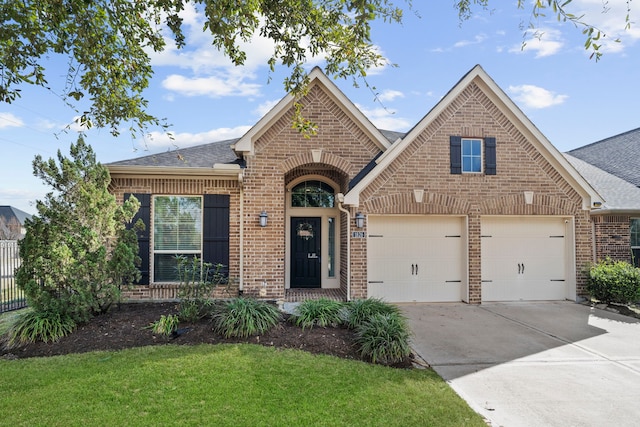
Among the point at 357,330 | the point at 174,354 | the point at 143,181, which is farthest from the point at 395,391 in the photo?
the point at 143,181

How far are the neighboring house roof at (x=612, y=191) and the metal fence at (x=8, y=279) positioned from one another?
15996mm

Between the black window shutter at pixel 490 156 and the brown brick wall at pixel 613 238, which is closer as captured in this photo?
the black window shutter at pixel 490 156

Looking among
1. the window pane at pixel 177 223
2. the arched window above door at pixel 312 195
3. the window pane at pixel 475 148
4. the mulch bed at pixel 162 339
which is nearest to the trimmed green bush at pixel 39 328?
the mulch bed at pixel 162 339

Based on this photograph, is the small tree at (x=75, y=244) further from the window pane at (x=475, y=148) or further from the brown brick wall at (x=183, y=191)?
the window pane at (x=475, y=148)

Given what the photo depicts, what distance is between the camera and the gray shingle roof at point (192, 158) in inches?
383

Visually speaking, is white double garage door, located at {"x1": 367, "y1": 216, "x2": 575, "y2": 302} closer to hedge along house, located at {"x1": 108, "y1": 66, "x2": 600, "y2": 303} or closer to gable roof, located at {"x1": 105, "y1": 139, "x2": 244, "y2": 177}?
hedge along house, located at {"x1": 108, "y1": 66, "x2": 600, "y2": 303}

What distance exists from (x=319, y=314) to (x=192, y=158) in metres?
6.05

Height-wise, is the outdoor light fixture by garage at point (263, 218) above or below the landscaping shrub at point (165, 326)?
above

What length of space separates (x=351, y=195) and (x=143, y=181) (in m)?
5.29

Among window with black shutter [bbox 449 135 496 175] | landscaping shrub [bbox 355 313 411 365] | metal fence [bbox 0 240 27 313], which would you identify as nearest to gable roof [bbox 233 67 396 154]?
window with black shutter [bbox 449 135 496 175]

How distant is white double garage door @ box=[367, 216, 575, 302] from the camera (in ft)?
33.0

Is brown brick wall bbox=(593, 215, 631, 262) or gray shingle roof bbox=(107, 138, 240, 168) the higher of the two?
gray shingle roof bbox=(107, 138, 240, 168)

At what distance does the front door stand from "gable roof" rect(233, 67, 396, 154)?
2915 millimetres

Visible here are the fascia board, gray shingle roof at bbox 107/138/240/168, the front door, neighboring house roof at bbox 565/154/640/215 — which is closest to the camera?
the fascia board
